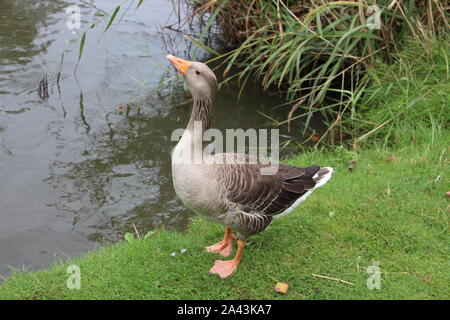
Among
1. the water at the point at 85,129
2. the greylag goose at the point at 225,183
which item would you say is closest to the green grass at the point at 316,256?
the greylag goose at the point at 225,183

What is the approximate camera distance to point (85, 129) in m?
6.63

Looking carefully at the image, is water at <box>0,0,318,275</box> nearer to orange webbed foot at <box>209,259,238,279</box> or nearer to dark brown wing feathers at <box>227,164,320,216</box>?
orange webbed foot at <box>209,259,238,279</box>

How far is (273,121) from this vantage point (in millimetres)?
7105

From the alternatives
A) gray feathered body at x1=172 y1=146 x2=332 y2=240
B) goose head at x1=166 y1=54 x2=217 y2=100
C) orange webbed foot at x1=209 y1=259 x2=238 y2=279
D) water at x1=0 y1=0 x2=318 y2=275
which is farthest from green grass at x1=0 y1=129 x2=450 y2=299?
goose head at x1=166 y1=54 x2=217 y2=100

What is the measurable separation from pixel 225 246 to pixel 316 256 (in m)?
0.76

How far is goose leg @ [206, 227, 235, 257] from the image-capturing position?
13.4 ft

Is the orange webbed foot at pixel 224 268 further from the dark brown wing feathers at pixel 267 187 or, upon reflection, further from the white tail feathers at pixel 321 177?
the white tail feathers at pixel 321 177

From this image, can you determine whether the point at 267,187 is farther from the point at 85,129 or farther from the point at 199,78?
the point at 85,129

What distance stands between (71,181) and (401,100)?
13.4 ft

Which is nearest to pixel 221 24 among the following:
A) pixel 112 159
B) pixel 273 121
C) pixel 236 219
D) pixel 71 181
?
pixel 273 121

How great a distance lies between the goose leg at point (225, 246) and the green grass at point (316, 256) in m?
0.08

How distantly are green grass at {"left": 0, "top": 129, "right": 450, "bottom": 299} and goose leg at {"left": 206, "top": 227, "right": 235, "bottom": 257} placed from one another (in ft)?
0.27
